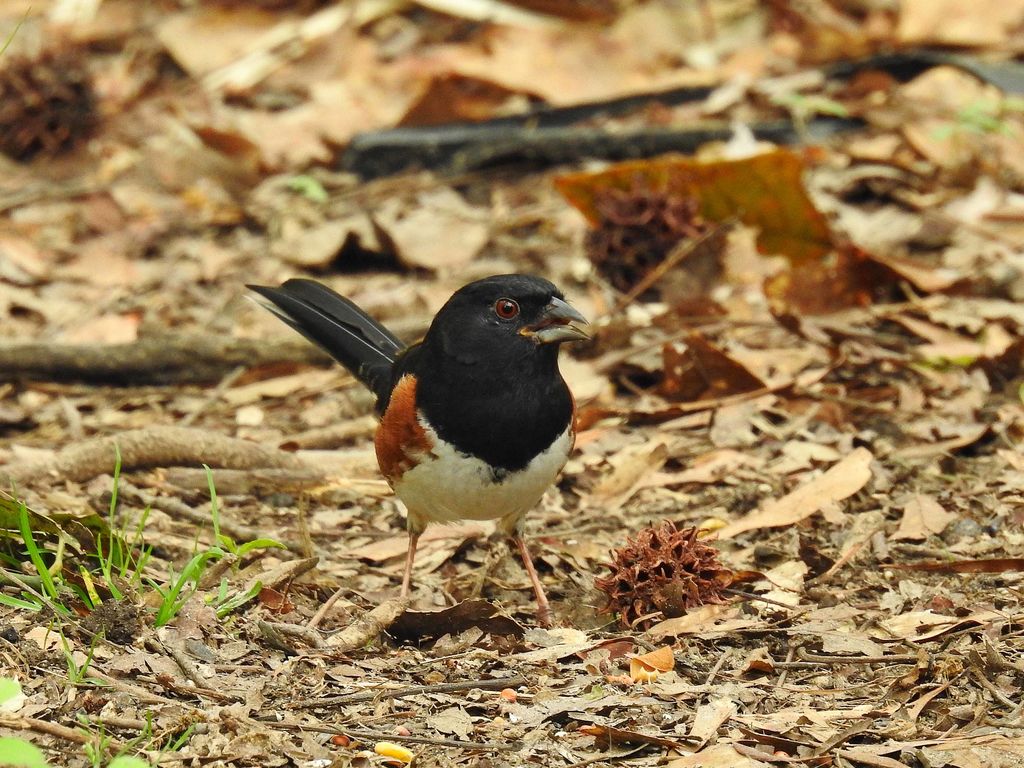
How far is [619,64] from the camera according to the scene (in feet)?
24.0

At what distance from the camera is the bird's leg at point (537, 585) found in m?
3.57

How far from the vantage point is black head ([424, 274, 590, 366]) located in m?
3.57

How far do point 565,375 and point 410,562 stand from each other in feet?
4.32

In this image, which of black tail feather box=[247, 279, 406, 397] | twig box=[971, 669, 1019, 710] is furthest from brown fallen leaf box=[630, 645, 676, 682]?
black tail feather box=[247, 279, 406, 397]

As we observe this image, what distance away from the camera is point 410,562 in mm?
3814

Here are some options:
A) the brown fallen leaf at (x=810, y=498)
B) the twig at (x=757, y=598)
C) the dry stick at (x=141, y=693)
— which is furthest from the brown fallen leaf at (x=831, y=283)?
the dry stick at (x=141, y=693)

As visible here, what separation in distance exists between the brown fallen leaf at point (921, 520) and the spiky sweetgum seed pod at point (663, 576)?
23.2 inches

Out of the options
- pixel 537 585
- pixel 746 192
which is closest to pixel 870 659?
pixel 537 585

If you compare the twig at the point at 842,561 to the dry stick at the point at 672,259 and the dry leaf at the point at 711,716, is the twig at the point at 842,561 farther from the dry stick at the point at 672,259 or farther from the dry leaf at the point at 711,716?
the dry stick at the point at 672,259

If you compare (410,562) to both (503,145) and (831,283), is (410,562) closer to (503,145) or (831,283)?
(831,283)

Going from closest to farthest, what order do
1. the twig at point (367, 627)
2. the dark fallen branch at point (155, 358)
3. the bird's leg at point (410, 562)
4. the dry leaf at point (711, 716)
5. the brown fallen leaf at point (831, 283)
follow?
the dry leaf at point (711, 716)
the twig at point (367, 627)
the bird's leg at point (410, 562)
the dark fallen branch at point (155, 358)
the brown fallen leaf at point (831, 283)

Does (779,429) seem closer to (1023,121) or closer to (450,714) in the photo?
(450,714)

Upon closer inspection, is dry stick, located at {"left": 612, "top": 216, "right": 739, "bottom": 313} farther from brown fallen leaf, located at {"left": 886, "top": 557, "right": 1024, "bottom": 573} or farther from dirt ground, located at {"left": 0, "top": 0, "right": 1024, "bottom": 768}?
brown fallen leaf, located at {"left": 886, "top": 557, "right": 1024, "bottom": 573}

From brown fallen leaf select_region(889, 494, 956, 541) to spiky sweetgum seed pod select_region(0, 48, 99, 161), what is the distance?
188 inches
